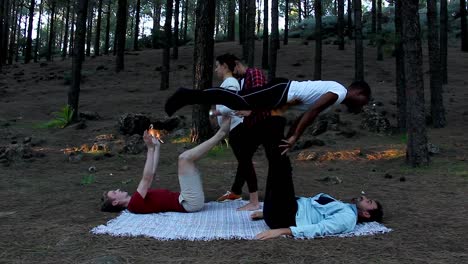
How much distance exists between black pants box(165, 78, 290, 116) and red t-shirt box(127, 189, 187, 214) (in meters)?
1.43

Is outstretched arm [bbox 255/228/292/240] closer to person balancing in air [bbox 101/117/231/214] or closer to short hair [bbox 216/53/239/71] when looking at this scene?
person balancing in air [bbox 101/117/231/214]

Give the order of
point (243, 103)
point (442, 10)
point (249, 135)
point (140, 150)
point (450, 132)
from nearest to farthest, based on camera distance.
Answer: point (243, 103) → point (249, 135) → point (140, 150) → point (450, 132) → point (442, 10)

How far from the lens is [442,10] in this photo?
1867 cm

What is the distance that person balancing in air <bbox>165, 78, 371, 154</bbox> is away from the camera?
14.5 ft

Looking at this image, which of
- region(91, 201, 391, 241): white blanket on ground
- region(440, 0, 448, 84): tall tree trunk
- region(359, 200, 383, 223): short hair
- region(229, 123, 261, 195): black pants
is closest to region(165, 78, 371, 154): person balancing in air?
region(229, 123, 261, 195): black pants

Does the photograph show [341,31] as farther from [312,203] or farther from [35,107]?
[312,203]

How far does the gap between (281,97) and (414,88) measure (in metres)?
5.00

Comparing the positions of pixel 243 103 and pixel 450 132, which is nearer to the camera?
pixel 243 103

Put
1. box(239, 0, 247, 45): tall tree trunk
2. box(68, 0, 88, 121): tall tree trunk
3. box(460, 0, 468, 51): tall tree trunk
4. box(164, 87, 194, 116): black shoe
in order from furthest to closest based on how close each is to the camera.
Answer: box(239, 0, 247, 45): tall tree trunk
box(460, 0, 468, 51): tall tree trunk
box(68, 0, 88, 121): tall tree trunk
box(164, 87, 194, 116): black shoe

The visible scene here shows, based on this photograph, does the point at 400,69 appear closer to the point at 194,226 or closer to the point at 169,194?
the point at 169,194

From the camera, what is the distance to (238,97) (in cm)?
456

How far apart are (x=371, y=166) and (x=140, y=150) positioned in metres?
5.55

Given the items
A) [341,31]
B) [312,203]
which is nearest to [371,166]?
[312,203]

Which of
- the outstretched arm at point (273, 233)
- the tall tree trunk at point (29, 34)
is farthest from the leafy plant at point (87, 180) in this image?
the tall tree trunk at point (29, 34)
